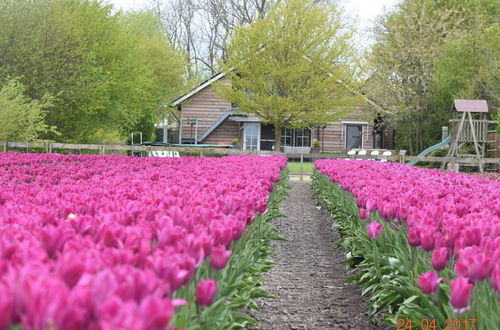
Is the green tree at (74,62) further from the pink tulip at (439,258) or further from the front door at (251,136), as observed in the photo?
the pink tulip at (439,258)

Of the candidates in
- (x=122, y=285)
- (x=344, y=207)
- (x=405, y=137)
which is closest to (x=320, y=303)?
(x=344, y=207)

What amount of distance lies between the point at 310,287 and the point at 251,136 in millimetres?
32233

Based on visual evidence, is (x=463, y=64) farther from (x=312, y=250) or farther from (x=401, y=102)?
(x=312, y=250)

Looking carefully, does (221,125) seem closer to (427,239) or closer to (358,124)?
(358,124)

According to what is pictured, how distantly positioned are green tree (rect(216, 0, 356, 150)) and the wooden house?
26.1ft

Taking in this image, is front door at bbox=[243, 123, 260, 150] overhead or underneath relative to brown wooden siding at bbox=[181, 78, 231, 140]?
underneath

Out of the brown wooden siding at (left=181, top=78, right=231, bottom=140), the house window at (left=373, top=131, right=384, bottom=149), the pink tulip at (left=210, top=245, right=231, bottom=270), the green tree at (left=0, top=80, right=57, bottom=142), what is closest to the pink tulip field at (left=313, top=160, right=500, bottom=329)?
the pink tulip at (left=210, top=245, right=231, bottom=270)

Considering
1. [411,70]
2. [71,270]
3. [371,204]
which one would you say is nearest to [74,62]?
[411,70]

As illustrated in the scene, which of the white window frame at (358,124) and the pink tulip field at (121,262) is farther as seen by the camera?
the white window frame at (358,124)

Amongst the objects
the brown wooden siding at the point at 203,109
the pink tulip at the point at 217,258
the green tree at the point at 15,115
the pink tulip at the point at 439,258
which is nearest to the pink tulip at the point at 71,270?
the pink tulip at the point at 217,258

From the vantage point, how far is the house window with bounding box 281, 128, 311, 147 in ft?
127

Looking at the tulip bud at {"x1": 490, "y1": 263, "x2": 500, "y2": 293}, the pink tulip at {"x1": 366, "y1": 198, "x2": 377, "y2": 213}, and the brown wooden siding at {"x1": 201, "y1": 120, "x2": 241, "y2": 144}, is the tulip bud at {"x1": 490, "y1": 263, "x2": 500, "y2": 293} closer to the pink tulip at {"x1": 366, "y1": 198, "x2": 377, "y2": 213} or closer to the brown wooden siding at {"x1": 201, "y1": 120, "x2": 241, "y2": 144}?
the pink tulip at {"x1": 366, "y1": 198, "x2": 377, "y2": 213}

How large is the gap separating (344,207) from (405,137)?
30.3 m

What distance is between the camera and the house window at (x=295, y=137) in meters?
38.8
